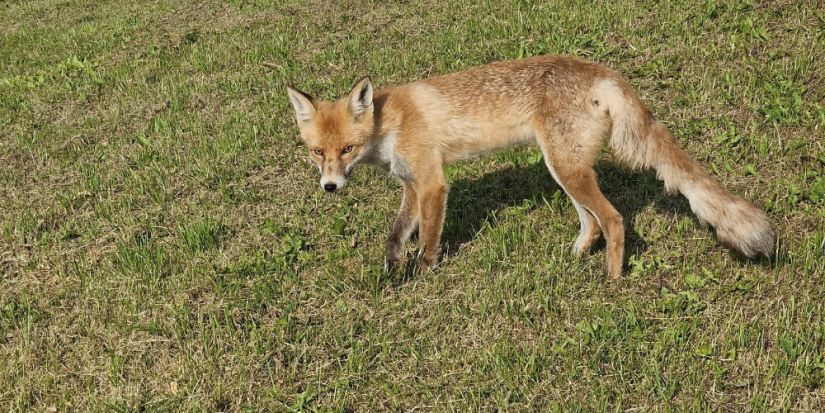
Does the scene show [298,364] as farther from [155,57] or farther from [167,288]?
[155,57]

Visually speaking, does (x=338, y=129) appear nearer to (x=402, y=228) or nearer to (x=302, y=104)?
(x=302, y=104)

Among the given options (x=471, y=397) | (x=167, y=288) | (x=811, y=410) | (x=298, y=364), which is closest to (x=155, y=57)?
(x=167, y=288)

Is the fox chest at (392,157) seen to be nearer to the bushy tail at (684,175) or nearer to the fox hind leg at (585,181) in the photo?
the fox hind leg at (585,181)

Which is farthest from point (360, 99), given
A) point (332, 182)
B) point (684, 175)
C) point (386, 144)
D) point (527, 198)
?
point (684, 175)

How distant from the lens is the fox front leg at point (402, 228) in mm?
4871

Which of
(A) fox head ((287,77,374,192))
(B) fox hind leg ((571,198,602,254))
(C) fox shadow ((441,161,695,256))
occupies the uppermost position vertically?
(A) fox head ((287,77,374,192))

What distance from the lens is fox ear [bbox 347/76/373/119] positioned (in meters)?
4.64

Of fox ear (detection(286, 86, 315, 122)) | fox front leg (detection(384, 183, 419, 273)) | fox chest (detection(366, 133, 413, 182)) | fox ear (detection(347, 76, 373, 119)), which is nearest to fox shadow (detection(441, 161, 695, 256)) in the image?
fox front leg (detection(384, 183, 419, 273))

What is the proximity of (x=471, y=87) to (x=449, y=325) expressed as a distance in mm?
1949

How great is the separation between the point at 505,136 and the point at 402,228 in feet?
3.54

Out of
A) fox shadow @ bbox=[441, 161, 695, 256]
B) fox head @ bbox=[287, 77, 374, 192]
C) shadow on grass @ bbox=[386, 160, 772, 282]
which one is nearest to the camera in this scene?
fox head @ bbox=[287, 77, 374, 192]

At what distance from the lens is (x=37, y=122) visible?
861 cm

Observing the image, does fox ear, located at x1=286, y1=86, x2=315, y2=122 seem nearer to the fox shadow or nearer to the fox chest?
the fox chest

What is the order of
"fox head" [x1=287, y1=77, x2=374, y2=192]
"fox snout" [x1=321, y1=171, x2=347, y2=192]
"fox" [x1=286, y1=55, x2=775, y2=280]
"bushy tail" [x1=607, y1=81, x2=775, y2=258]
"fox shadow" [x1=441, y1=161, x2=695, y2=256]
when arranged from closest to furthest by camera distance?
1. "bushy tail" [x1=607, y1=81, x2=775, y2=258]
2. "fox" [x1=286, y1=55, x2=775, y2=280]
3. "fox snout" [x1=321, y1=171, x2=347, y2=192]
4. "fox head" [x1=287, y1=77, x2=374, y2=192]
5. "fox shadow" [x1=441, y1=161, x2=695, y2=256]
